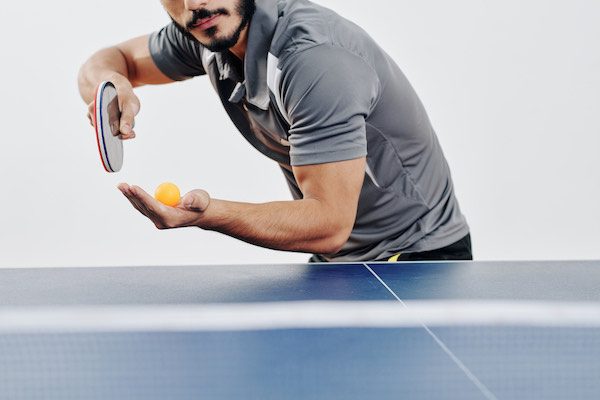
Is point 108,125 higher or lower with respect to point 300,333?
higher

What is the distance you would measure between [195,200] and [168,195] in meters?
0.06

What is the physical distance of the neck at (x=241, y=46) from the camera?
2238 millimetres

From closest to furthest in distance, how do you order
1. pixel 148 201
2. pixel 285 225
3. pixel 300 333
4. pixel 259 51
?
pixel 300 333 → pixel 148 201 → pixel 285 225 → pixel 259 51

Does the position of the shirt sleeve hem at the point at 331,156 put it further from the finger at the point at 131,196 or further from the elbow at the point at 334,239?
the finger at the point at 131,196

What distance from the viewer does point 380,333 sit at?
1.40 meters

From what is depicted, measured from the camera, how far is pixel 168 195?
1.79 meters

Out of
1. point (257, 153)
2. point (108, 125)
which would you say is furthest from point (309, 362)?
point (257, 153)

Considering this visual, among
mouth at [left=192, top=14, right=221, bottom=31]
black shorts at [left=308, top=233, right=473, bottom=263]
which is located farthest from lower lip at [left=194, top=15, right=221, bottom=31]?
black shorts at [left=308, top=233, right=473, bottom=263]

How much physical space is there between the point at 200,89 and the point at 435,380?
4317mm

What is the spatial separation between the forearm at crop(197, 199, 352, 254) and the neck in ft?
1.64

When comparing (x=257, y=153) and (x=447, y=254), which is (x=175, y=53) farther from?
(x=257, y=153)

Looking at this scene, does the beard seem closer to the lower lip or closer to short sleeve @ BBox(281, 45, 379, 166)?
the lower lip

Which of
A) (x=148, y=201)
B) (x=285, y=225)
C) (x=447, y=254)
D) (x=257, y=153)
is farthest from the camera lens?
(x=257, y=153)

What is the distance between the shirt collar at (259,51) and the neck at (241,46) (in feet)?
0.14
